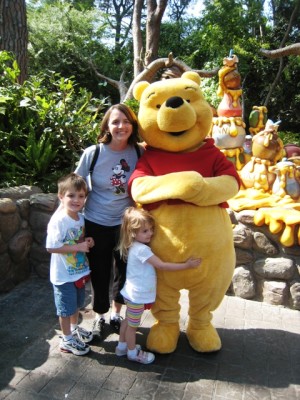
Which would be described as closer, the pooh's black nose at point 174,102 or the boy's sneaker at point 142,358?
the pooh's black nose at point 174,102

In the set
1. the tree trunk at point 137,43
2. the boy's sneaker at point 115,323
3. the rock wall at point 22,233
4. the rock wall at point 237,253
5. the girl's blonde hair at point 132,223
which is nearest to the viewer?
the girl's blonde hair at point 132,223

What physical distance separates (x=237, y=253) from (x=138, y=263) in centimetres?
153

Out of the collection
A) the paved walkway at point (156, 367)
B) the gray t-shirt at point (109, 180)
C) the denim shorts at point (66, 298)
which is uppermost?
the gray t-shirt at point (109, 180)

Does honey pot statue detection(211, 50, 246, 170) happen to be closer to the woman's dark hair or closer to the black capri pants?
the woman's dark hair

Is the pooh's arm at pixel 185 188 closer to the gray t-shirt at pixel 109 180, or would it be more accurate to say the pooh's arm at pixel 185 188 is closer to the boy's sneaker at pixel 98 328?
the gray t-shirt at pixel 109 180

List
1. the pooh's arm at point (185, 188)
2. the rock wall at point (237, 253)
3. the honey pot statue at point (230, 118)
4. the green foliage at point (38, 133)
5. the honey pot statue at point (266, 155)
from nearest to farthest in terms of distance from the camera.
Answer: the pooh's arm at point (185, 188)
the rock wall at point (237, 253)
the honey pot statue at point (266, 155)
the honey pot statue at point (230, 118)
the green foliage at point (38, 133)

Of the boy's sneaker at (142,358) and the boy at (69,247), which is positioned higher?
the boy at (69,247)

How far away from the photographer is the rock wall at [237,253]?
3455 millimetres

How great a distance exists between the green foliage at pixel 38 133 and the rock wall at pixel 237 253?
55 centimetres

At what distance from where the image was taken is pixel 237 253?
3.65 metres

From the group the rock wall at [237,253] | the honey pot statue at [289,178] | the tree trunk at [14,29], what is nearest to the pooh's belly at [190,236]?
the rock wall at [237,253]

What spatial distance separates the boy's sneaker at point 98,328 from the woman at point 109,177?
19.1 inches

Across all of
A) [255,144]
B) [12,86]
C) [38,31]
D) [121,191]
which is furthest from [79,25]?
[121,191]

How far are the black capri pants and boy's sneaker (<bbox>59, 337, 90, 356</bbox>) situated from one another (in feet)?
0.96
